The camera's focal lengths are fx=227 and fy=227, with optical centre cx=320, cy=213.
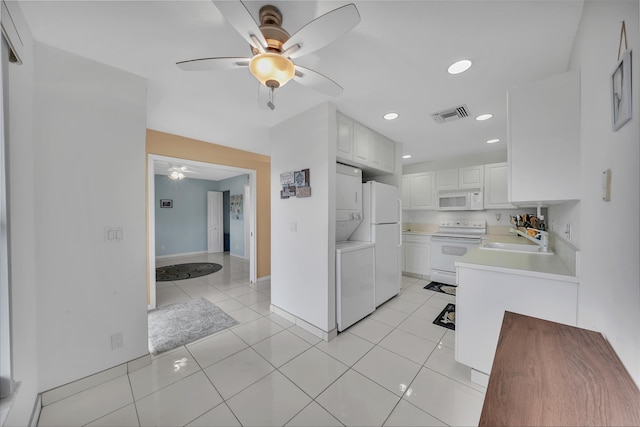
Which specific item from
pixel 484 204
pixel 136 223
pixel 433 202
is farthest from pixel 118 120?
pixel 484 204

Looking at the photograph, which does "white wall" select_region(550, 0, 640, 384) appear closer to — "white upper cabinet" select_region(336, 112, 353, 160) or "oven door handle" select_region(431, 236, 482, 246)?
"white upper cabinet" select_region(336, 112, 353, 160)

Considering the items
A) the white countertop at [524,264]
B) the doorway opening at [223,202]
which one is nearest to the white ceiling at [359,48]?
the doorway opening at [223,202]

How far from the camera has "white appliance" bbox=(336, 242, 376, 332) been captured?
2396 mm

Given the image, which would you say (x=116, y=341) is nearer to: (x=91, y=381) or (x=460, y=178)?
(x=91, y=381)

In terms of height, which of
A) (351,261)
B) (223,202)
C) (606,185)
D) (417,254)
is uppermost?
(223,202)

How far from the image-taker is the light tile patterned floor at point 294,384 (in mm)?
1438

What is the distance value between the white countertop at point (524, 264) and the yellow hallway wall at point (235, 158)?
11.1 feet

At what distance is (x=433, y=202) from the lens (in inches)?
178

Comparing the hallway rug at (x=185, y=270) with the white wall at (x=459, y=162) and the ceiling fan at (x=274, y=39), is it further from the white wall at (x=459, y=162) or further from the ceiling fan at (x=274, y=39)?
the white wall at (x=459, y=162)

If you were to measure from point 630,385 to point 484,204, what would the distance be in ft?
12.9

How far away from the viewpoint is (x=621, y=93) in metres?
0.80

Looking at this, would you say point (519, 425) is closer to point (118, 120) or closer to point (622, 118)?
point (622, 118)

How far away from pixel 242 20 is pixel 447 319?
3.28 m

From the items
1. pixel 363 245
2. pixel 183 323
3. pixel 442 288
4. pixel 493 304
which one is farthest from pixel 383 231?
pixel 183 323
